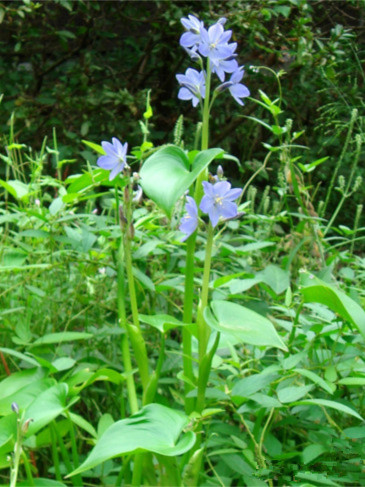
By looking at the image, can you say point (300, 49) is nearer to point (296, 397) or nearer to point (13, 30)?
point (13, 30)

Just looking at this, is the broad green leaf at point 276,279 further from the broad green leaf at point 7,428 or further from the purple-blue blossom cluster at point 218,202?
the broad green leaf at point 7,428

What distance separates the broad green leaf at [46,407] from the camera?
736 mm

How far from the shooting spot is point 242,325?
73cm

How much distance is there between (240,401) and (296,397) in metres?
0.08

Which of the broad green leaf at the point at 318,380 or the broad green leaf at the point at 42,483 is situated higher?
the broad green leaf at the point at 318,380

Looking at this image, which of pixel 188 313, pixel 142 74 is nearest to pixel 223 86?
pixel 188 313

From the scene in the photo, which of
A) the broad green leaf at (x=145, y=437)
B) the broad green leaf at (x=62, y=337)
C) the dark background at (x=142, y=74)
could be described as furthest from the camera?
the dark background at (x=142, y=74)

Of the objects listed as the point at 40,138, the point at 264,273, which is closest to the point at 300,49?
the point at 40,138

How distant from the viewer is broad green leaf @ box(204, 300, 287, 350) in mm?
706

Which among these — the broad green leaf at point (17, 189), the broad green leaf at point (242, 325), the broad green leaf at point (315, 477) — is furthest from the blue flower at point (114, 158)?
the broad green leaf at point (315, 477)

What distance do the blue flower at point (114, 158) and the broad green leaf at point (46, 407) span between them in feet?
0.90

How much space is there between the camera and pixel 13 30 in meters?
3.14

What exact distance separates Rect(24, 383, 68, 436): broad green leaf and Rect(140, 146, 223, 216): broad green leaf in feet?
0.85

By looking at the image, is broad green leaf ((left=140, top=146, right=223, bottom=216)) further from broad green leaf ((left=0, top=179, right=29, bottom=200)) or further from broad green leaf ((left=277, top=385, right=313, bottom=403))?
broad green leaf ((left=0, top=179, right=29, bottom=200))
